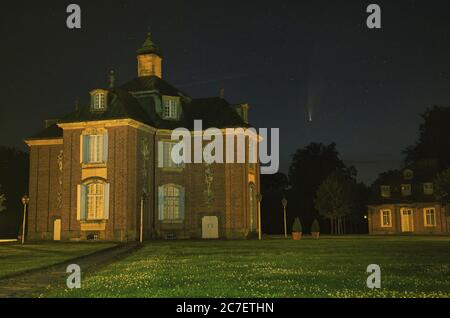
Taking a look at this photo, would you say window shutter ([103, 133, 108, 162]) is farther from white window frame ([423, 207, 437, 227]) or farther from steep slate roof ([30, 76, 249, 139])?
white window frame ([423, 207, 437, 227])

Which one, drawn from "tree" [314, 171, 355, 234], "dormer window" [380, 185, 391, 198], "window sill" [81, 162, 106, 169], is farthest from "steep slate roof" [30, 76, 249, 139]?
"dormer window" [380, 185, 391, 198]

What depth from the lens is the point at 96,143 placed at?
43031 millimetres

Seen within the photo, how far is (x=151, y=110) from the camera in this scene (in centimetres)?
4669

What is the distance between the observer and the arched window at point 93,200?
41.8 m

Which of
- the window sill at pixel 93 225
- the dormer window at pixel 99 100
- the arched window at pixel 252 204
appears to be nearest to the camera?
the window sill at pixel 93 225

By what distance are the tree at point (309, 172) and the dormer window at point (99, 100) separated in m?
33.0

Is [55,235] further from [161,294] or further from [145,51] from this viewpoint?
[161,294]

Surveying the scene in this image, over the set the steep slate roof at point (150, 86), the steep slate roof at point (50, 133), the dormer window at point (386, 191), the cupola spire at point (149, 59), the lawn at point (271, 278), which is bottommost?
the lawn at point (271, 278)

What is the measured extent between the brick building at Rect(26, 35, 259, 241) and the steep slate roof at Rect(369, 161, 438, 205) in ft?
68.1

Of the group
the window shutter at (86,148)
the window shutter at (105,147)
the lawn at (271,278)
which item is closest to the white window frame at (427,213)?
the window shutter at (105,147)

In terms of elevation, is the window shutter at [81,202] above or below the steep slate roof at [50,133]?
below

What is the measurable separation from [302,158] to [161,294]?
67.6 meters

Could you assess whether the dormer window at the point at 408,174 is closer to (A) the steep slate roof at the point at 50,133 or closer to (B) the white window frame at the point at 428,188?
(B) the white window frame at the point at 428,188

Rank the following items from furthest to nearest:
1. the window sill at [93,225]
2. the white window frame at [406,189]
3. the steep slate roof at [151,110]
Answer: the white window frame at [406,189] < the steep slate roof at [151,110] < the window sill at [93,225]
